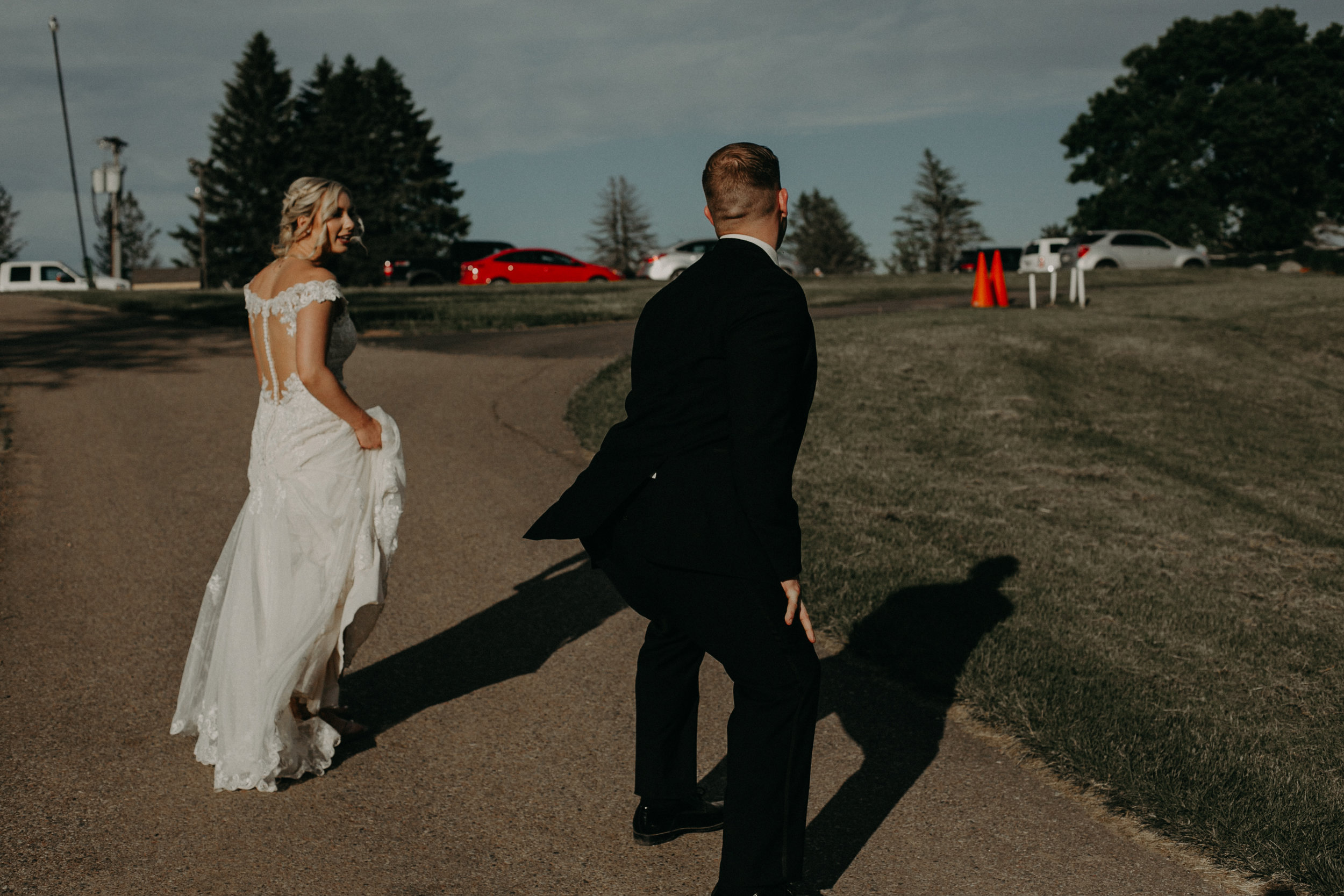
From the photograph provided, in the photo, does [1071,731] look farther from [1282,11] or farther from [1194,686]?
[1282,11]

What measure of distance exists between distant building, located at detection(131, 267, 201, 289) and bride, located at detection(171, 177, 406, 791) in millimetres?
72247

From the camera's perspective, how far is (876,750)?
13.6ft

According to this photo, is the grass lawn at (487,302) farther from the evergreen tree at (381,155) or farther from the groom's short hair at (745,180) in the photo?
the evergreen tree at (381,155)

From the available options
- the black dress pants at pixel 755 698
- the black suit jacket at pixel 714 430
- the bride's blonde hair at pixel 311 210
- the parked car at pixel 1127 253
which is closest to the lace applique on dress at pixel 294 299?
the bride's blonde hair at pixel 311 210

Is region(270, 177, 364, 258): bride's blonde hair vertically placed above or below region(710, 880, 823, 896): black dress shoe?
above

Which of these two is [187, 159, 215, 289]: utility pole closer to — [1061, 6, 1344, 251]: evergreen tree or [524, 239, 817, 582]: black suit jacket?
[1061, 6, 1344, 251]: evergreen tree

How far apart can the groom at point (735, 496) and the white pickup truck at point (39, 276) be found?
41.4 meters

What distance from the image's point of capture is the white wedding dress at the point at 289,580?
3730mm

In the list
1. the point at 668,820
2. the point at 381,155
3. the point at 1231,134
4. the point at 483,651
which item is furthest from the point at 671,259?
the point at 381,155

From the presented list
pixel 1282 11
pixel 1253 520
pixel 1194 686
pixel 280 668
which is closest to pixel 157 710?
pixel 280 668

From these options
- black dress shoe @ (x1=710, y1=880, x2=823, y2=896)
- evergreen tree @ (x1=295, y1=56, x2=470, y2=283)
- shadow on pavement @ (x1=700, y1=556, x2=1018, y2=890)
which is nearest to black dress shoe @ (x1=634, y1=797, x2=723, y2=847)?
shadow on pavement @ (x1=700, y1=556, x2=1018, y2=890)

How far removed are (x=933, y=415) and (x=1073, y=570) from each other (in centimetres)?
466

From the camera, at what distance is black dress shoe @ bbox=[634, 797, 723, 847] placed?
338 cm

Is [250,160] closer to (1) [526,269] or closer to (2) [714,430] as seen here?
(1) [526,269]
